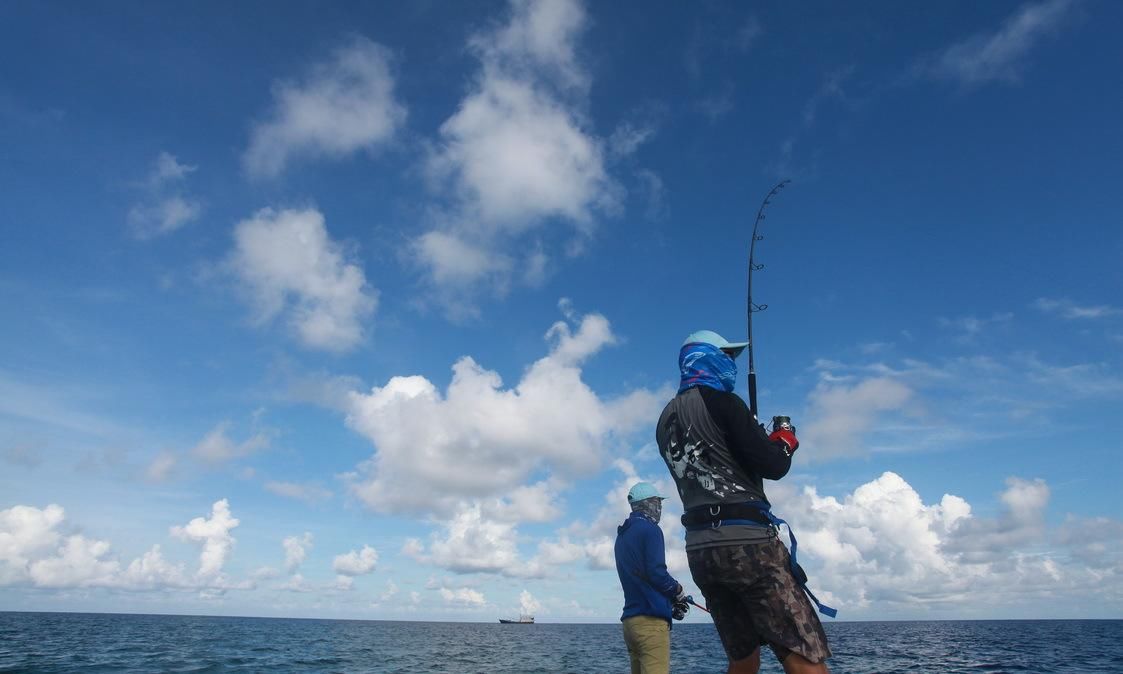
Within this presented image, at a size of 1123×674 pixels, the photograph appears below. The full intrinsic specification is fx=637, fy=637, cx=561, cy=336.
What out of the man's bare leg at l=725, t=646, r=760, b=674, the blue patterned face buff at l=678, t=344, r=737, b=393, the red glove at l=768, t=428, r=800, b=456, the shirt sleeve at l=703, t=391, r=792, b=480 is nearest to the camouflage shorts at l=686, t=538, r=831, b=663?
the man's bare leg at l=725, t=646, r=760, b=674

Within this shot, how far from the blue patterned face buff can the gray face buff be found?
295cm

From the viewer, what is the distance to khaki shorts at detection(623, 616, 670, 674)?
6.14 m

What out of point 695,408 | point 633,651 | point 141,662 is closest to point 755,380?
point 695,408

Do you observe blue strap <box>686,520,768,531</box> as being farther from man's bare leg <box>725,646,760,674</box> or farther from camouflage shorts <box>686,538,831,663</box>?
man's bare leg <box>725,646,760,674</box>

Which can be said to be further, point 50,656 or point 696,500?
point 50,656

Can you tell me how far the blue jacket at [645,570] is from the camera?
6188 millimetres

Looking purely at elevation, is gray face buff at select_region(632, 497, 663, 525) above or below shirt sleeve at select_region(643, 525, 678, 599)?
above

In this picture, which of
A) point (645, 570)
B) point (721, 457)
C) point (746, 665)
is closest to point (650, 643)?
point (645, 570)

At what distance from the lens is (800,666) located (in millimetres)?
3217

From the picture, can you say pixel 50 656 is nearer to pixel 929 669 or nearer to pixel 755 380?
pixel 755 380

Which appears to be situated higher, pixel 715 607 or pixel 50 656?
pixel 715 607

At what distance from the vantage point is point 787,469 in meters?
3.43

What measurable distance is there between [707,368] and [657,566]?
3.18m

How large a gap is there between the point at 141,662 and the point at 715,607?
41810 mm
